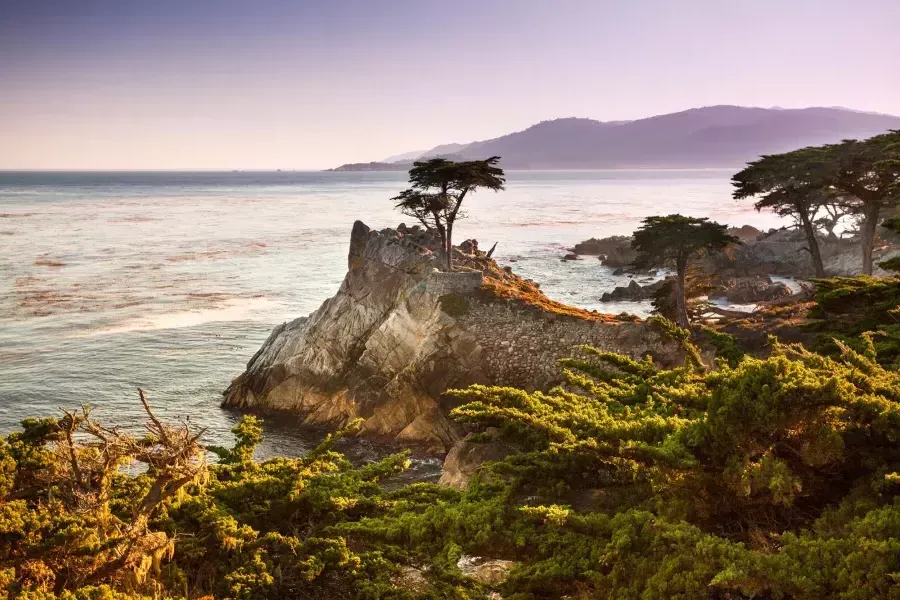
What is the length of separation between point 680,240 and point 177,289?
3837 centimetres

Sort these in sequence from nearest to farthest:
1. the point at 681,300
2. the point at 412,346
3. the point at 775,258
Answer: the point at 681,300
the point at 412,346
the point at 775,258

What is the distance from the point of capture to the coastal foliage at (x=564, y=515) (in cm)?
744

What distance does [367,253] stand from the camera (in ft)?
103

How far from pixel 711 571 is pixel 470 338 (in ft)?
62.2

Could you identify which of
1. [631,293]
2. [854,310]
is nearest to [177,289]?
[631,293]

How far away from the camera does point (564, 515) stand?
8109mm

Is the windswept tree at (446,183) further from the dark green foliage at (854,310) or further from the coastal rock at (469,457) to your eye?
the coastal rock at (469,457)

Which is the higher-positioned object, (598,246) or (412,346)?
(598,246)

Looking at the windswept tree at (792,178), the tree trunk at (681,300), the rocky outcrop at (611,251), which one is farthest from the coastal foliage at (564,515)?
the rocky outcrop at (611,251)

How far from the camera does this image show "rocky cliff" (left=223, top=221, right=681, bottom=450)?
25.1 metres

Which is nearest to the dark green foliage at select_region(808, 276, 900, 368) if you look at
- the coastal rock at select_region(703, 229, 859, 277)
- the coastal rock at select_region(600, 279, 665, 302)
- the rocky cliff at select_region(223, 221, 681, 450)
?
the rocky cliff at select_region(223, 221, 681, 450)

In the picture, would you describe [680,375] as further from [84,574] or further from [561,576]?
[84,574]

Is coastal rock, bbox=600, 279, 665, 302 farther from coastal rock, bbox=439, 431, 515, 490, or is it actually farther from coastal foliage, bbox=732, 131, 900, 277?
coastal rock, bbox=439, 431, 515, 490

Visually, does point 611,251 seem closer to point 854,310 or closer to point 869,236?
point 869,236
